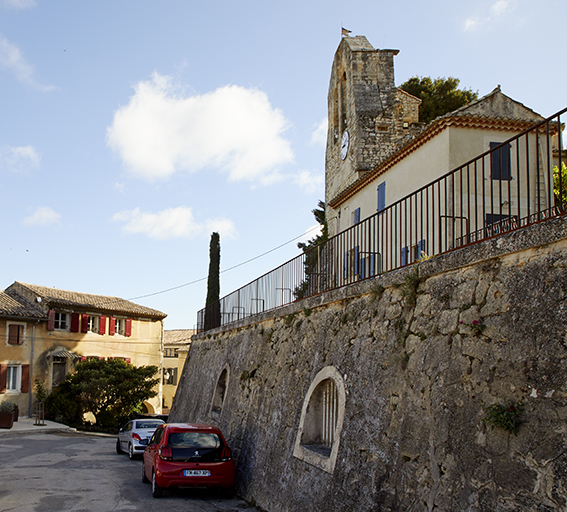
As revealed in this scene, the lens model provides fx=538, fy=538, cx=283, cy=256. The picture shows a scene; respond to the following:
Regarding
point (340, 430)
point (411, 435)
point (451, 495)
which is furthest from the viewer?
point (340, 430)

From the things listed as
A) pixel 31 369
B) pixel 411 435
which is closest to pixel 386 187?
pixel 411 435

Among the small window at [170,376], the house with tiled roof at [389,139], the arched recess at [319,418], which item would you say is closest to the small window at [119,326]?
the small window at [170,376]

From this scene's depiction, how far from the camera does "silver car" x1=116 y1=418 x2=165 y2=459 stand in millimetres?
17859

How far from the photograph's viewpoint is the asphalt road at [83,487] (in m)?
10.1

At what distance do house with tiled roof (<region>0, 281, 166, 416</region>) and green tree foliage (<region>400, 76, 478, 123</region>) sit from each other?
25205 mm

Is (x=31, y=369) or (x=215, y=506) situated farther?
(x=31, y=369)

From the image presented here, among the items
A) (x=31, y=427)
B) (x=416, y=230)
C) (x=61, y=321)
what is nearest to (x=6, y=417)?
(x=31, y=427)

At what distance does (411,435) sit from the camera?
6277mm

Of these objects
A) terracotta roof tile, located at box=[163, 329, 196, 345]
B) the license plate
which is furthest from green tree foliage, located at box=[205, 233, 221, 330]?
terracotta roof tile, located at box=[163, 329, 196, 345]

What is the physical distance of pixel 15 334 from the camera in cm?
3312

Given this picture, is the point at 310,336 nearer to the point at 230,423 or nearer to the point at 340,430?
the point at 340,430

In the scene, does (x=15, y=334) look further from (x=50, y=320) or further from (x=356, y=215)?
(x=356, y=215)

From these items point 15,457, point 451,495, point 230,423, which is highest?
point 451,495

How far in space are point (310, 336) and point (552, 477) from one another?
6.18m
